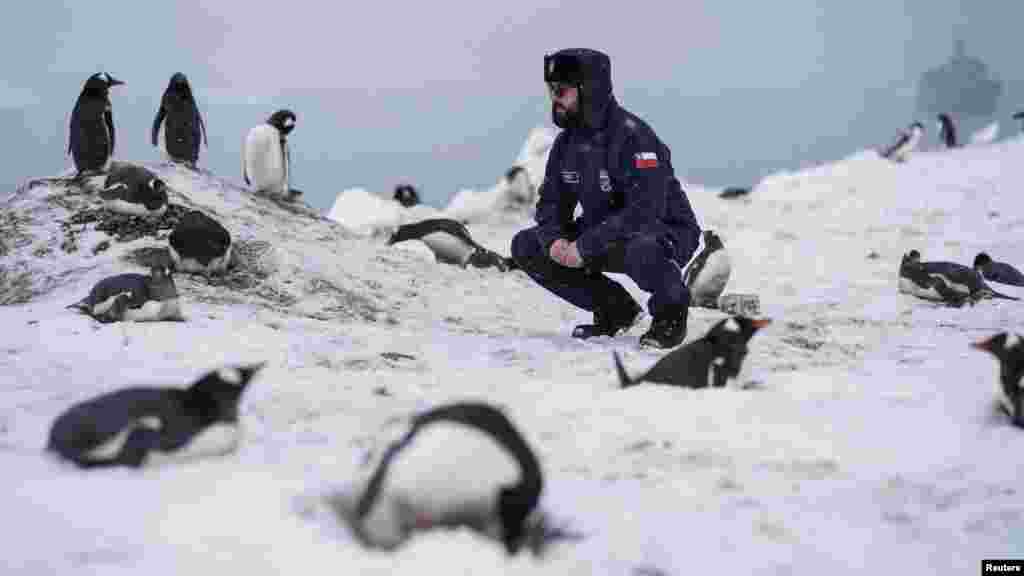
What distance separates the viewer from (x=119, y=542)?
196 centimetres

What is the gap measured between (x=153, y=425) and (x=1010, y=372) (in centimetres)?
266

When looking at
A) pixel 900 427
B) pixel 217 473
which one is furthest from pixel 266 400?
pixel 900 427

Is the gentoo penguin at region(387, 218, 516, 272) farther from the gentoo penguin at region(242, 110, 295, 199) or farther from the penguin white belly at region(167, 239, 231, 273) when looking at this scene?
the penguin white belly at region(167, 239, 231, 273)

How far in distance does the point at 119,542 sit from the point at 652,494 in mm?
1295

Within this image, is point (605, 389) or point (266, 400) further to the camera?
point (605, 389)

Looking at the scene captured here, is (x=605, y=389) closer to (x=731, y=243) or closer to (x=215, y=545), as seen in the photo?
(x=215, y=545)

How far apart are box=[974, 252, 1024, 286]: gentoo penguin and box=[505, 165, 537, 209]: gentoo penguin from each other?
6178mm

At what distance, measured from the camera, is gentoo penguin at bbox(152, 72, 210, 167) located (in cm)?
888

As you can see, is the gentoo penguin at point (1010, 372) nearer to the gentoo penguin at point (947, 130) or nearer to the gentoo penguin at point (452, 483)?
the gentoo penguin at point (452, 483)

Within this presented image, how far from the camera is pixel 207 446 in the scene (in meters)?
2.42

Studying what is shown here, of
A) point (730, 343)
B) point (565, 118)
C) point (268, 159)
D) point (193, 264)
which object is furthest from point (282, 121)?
point (730, 343)

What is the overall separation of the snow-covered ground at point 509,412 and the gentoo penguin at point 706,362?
0.29 feet

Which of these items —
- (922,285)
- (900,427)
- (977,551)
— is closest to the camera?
(977,551)

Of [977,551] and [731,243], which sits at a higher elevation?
[977,551]
